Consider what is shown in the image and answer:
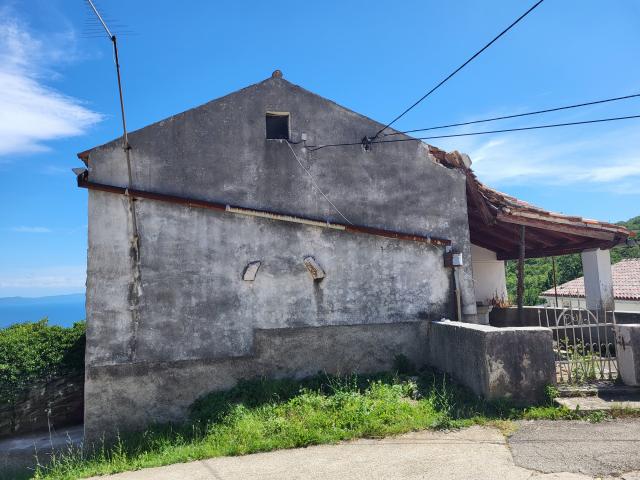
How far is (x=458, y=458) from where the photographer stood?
5.69 meters

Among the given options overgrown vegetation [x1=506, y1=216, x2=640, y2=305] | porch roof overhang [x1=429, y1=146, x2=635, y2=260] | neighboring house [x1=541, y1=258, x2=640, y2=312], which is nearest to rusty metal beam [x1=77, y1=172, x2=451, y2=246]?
porch roof overhang [x1=429, y1=146, x2=635, y2=260]

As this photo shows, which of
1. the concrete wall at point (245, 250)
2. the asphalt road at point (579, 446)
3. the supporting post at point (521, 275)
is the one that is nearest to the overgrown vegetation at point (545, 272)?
the supporting post at point (521, 275)

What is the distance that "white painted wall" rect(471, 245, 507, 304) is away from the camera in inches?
643

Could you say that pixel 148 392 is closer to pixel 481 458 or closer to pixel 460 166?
pixel 481 458

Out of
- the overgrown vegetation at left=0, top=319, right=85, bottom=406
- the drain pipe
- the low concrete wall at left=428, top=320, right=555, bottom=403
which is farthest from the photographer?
the drain pipe

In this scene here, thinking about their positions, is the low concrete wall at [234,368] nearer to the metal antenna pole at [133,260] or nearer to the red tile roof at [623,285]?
the metal antenna pole at [133,260]

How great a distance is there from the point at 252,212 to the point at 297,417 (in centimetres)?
420

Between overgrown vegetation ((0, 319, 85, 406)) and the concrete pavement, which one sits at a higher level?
overgrown vegetation ((0, 319, 85, 406))

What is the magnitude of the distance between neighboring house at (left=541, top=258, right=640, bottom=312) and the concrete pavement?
1726 cm

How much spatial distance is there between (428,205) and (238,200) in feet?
13.9

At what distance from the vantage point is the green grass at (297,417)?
6871mm

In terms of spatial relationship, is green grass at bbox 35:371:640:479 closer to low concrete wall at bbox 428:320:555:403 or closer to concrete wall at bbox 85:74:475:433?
low concrete wall at bbox 428:320:555:403

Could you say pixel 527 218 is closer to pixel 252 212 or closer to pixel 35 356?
pixel 252 212

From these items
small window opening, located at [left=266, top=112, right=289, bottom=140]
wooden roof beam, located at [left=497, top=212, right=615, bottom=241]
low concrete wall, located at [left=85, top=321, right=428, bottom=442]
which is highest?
small window opening, located at [left=266, top=112, right=289, bottom=140]
